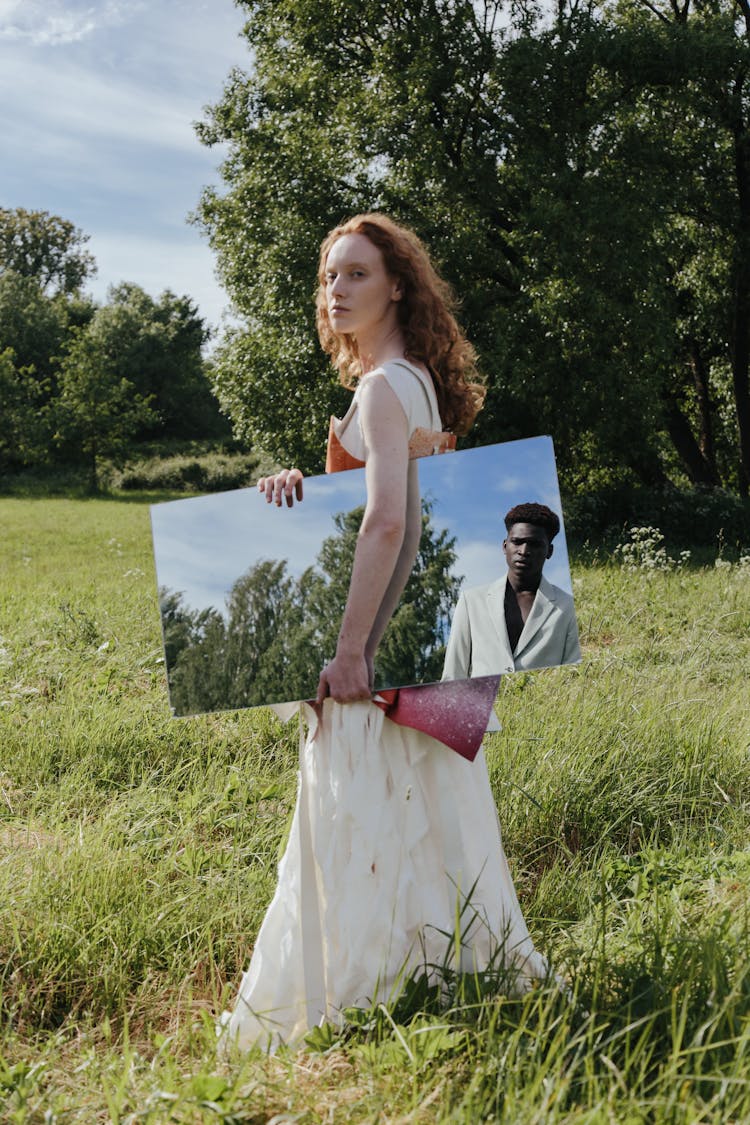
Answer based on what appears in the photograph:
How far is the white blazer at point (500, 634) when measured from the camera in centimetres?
229

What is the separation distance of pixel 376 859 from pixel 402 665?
483 mm

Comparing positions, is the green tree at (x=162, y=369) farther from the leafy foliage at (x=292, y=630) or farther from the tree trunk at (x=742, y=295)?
the leafy foliage at (x=292, y=630)

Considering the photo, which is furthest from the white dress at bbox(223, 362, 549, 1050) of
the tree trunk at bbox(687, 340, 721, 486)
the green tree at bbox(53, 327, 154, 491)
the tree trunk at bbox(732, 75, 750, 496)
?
the green tree at bbox(53, 327, 154, 491)

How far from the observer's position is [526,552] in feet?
7.51

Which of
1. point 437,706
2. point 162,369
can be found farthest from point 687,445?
point 162,369

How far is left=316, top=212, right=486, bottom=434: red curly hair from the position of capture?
237 centimetres

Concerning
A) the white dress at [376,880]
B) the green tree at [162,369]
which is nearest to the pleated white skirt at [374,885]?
the white dress at [376,880]

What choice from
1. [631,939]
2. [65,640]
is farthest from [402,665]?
[65,640]

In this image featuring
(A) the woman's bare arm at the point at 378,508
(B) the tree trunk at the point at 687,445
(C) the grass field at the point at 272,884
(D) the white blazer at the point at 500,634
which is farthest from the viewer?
(B) the tree trunk at the point at 687,445

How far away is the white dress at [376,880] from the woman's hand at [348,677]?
0.34ft

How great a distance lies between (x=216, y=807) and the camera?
4.08 meters

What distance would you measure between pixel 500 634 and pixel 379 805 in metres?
0.51

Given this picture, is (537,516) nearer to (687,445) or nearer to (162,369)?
→ (687,445)

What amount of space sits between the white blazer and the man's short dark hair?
0.39ft
